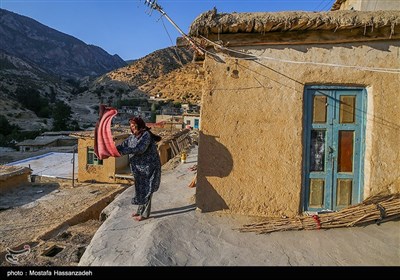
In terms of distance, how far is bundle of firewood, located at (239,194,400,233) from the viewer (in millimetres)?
4574

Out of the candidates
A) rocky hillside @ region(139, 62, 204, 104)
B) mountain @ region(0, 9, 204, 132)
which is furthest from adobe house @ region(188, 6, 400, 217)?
rocky hillside @ region(139, 62, 204, 104)

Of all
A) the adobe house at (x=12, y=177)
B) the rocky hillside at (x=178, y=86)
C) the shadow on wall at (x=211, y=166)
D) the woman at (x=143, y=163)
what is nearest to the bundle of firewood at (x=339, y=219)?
the shadow on wall at (x=211, y=166)

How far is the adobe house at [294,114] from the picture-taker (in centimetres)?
487

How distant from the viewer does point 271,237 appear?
443cm

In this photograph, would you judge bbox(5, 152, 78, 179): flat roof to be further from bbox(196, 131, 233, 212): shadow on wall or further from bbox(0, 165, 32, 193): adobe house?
bbox(196, 131, 233, 212): shadow on wall

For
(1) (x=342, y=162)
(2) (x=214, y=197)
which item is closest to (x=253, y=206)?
(2) (x=214, y=197)

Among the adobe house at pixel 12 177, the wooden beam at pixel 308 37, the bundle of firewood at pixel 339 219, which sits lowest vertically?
the adobe house at pixel 12 177

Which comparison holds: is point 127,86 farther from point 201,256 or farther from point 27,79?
point 201,256

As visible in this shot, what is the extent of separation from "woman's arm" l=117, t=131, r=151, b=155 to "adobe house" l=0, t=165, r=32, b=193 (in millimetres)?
13685

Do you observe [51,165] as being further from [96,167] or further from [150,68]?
[150,68]

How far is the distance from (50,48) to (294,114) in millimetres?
156410

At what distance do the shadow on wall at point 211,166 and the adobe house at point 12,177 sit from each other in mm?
14149

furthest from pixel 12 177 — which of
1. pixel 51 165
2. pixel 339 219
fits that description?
pixel 339 219

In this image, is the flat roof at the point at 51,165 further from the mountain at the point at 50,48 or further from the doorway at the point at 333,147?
the mountain at the point at 50,48
